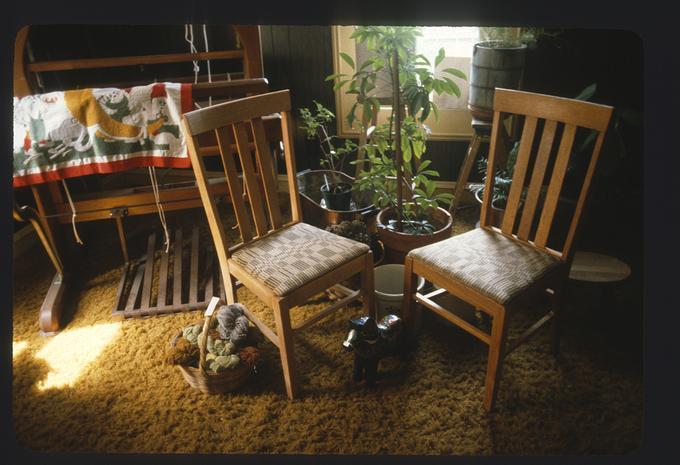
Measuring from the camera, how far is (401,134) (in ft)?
7.15

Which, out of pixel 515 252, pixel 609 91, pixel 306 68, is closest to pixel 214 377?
pixel 515 252

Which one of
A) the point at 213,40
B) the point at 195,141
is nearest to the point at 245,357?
the point at 195,141

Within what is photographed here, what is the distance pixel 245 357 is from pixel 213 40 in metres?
2.14

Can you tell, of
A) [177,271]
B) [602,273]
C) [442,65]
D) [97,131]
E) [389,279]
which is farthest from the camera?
[442,65]

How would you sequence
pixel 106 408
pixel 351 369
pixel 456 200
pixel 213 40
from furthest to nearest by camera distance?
pixel 213 40, pixel 456 200, pixel 351 369, pixel 106 408

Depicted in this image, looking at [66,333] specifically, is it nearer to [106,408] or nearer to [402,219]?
[106,408]

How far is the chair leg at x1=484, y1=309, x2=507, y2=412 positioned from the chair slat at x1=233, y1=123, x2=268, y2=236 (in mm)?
901

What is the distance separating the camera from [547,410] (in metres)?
1.65

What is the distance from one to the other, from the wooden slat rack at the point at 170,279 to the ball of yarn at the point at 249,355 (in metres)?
0.52

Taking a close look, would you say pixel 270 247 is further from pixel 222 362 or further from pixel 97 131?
pixel 97 131

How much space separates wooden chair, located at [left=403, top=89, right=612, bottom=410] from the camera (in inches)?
60.2

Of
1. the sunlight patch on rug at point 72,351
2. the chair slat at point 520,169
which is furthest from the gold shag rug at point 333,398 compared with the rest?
the chair slat at point 520,169

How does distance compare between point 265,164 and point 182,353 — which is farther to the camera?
point 265,164

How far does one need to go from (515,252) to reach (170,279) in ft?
5.37
